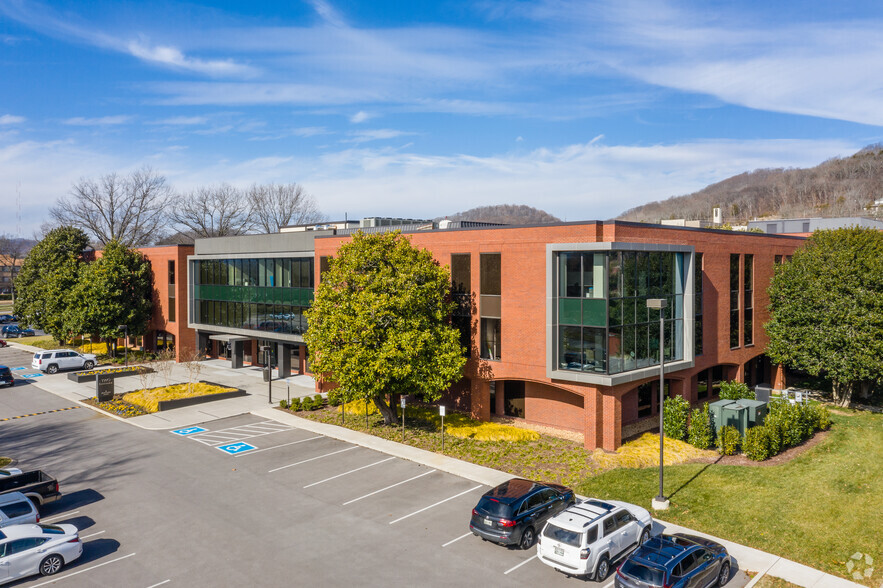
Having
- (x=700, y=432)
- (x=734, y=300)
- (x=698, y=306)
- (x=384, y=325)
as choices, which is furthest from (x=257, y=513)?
(x=734, y=300)

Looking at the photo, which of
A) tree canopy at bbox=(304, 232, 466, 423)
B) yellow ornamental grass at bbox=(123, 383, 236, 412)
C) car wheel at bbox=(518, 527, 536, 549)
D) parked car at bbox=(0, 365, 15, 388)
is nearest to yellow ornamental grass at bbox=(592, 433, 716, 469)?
car wheel at bbox=(518, 527, 536, 549)

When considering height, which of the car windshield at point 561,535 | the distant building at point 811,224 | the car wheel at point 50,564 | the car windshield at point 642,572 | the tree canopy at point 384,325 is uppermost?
the distant building at point 811,224

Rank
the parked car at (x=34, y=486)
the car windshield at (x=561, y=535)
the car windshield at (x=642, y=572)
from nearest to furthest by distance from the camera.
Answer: the car windshield at (x=642, y=572), the car windshield at (x=561, y=535), the parked car at (x=34, y=486)

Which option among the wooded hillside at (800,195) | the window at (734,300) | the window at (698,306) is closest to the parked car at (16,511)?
the window at (698,306)

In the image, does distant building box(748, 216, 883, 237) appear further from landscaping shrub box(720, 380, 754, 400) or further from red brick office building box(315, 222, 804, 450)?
landscaping shrub box(720, 380, 754, 400)

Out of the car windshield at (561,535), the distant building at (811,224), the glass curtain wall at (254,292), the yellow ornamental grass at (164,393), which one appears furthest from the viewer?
the distant building at (811,224)

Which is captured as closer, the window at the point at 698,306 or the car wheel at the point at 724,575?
the car wheel at the point at 724,575

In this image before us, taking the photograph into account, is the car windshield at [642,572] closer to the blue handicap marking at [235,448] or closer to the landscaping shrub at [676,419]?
the landscaping shrub at [676,419]
